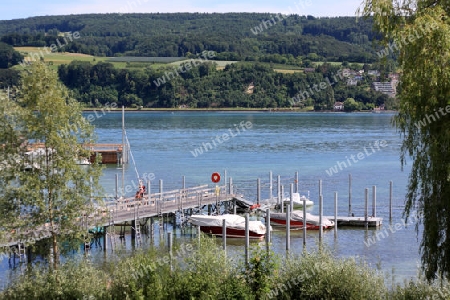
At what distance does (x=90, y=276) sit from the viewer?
20766mm

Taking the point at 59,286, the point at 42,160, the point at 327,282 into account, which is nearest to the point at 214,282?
the point at 327,282

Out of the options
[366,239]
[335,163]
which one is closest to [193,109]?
[335,163]

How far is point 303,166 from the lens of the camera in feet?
245

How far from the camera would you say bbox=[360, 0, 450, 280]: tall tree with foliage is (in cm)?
1775

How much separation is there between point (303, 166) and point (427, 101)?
5678 centimetres

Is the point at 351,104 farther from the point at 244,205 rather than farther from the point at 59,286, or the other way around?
the point at 59,286

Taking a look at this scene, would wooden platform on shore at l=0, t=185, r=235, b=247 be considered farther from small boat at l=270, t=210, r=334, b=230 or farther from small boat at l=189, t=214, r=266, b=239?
small boat at l=270, t=210, r=334, b=230

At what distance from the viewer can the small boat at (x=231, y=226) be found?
38219 millimetres

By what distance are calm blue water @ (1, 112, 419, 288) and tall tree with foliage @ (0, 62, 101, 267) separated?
32.7 ft

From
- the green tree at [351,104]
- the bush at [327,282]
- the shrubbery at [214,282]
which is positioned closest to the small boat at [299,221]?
the shrubbery at [214,282]

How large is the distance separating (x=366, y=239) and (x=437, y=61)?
73.8ft

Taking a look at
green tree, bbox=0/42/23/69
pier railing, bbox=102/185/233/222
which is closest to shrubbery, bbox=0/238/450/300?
pier railing, bbox=102/185/233/222

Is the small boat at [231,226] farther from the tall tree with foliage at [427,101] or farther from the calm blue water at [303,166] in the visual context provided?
the tall tree with foliage at [427,101]

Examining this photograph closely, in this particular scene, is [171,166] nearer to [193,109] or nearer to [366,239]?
[366,239]
